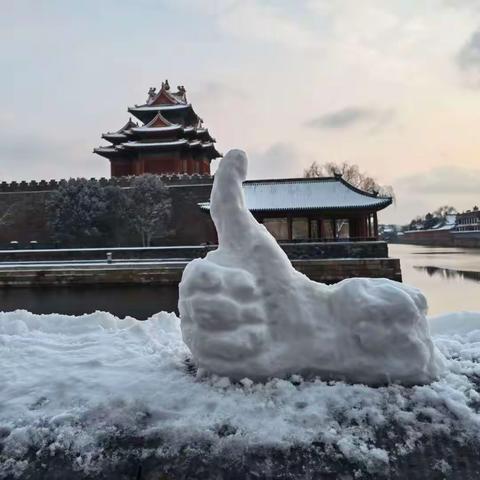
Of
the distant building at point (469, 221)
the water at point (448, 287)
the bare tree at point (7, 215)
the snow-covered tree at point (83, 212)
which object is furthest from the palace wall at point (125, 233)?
the distant building at point (469, 221)

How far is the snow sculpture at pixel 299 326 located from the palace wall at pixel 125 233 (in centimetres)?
1872

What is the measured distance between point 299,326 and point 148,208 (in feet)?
65.9

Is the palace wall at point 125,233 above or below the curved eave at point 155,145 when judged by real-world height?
below

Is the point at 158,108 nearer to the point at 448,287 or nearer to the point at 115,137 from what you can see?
the point at 115,137

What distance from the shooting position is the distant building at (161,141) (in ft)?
82.0

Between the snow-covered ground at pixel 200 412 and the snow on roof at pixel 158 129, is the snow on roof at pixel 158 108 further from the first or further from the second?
the snow-covered ground at pixel 200 412

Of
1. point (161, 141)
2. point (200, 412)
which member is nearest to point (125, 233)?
point (161, 141)

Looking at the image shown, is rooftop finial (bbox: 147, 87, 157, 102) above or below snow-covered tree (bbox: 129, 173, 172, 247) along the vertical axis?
above

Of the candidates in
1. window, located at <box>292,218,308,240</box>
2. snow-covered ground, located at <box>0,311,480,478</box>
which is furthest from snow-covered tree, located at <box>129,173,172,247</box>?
snow-covered ground, located at <box>0,311,480,478</box>

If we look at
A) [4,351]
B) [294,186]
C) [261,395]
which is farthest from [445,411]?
[294,186]

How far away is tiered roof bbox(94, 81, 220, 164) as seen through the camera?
24.9 metres

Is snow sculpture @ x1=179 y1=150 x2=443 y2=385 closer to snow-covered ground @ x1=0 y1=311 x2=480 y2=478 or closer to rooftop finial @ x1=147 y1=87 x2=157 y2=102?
snow-covered ground @ x1=0 y1=311 x2=480 y2=478

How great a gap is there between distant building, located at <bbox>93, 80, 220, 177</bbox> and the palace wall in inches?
84.1

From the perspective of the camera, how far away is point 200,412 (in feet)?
8.34
